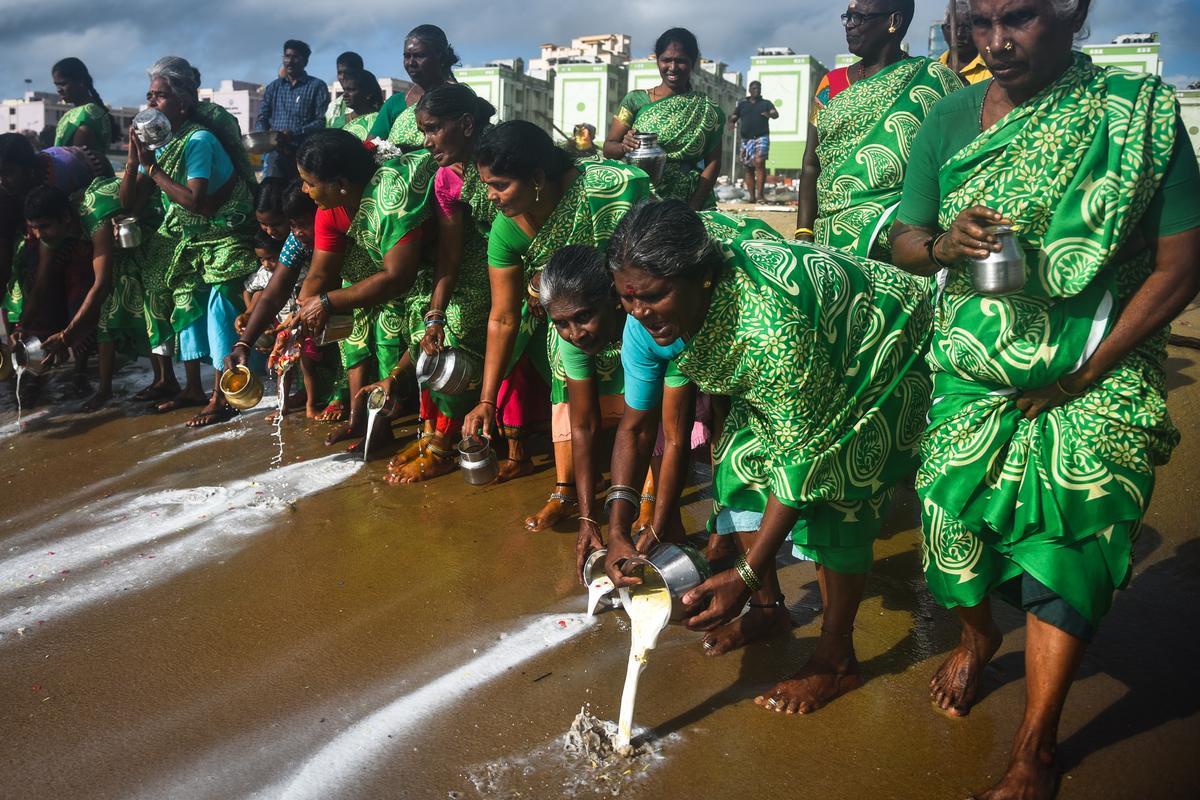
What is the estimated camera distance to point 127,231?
6262 mm

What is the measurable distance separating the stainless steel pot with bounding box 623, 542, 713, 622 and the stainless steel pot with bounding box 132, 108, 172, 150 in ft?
15.2

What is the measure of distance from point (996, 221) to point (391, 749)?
2025 millimetres

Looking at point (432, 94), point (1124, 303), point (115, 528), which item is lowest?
point (115, 528)

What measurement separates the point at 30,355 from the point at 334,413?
78.2 inches

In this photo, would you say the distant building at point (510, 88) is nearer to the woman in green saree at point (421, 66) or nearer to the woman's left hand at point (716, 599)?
the woman in green saree at point (421, 66)

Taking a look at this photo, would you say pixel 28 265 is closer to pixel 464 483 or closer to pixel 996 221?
pixel 464 483

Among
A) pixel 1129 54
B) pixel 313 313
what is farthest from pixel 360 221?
pixel 1129 54

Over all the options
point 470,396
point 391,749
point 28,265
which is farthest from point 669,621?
point 28,265

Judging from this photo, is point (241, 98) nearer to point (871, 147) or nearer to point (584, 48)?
point (584, 48)

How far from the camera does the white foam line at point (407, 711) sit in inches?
99.2

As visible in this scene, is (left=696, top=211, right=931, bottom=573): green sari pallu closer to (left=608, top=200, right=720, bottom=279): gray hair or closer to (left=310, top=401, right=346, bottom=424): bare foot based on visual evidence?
(left=608, top=200, right=720, bottom=279): gray hair

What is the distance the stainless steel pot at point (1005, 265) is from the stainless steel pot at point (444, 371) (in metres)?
2.91

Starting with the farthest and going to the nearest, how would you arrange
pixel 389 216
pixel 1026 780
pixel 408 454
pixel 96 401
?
pixel 96 401 < pixel 408 454 < pixel 389 216 < pixel 1026 780

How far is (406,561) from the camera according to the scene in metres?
3.88
